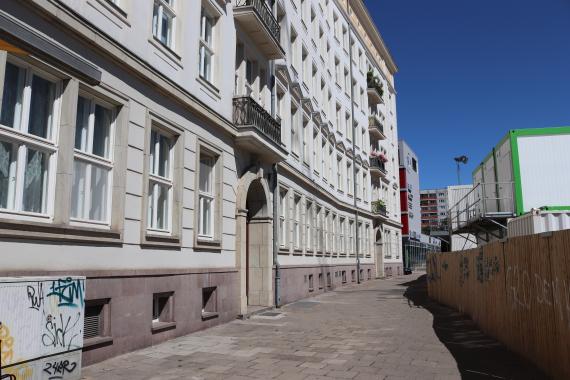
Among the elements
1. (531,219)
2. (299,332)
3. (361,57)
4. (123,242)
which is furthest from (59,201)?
(361,57)

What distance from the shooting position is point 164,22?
36.7 ft

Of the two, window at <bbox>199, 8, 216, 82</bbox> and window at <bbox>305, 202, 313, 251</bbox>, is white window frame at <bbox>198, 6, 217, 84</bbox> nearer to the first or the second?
window at <bbox>199, 8, 216, 82</bbox>

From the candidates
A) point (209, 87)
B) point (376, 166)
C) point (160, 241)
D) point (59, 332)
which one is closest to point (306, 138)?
point (209, 87)

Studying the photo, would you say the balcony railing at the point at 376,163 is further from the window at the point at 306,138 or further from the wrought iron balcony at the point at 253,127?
the wrought iron balcony at the point at 253,127

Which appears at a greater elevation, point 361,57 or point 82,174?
point 361,57

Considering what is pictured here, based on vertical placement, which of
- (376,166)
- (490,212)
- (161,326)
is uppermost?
(376,166)

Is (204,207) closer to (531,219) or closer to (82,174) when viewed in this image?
(82,174)

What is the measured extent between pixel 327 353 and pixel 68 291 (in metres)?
4.64

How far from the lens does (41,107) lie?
7465mm

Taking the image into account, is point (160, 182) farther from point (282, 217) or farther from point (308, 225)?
point (308, 225)

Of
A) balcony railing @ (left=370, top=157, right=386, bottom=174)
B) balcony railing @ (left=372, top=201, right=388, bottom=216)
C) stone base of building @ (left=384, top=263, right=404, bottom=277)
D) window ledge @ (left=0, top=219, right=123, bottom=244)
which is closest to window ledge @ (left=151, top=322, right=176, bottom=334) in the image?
window ledge @ (left=0, top=219, right=123, bottom=244)

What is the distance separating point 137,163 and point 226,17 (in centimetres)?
645

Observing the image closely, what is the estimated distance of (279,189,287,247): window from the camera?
18.9m

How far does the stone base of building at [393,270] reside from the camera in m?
41.3
